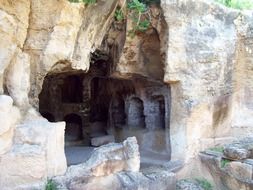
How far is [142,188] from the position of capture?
6285 mm

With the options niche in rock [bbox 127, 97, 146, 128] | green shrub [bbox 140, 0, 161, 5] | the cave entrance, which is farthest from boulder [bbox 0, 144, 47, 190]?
the cave entrance

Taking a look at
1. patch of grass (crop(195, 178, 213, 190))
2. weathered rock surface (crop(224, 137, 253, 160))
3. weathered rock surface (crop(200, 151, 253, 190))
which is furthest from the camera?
patch of grass (crop(195, 178, 213, 190))

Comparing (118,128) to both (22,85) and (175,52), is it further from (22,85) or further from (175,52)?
(22,85)

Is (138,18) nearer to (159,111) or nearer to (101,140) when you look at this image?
(159,111)

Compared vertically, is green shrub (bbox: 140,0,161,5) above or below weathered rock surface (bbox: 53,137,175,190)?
above

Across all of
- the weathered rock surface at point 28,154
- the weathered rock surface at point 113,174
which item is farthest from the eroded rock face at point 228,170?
the weathered rock surface at point 28,154

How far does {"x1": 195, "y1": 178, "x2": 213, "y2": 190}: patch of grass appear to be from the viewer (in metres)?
7.25

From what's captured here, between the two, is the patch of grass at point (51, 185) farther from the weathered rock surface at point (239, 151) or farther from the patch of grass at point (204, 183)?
the weathered rock surface at point (239, 151)

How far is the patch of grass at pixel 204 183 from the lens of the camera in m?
7.25

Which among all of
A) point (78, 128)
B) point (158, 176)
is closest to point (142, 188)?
point (158, 176)

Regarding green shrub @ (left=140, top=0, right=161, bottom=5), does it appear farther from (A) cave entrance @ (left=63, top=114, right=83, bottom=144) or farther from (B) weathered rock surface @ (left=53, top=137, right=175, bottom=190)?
(A) cave entrance @ (left=63, top=114, right=83, bottom=144)

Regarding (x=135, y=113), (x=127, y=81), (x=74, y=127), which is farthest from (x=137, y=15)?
(x=74, y=127)

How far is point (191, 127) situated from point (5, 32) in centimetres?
435

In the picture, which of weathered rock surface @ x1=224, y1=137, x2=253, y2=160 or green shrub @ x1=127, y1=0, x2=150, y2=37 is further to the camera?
green shrub @ x1=127, y1=0, x2=150, y2=37
